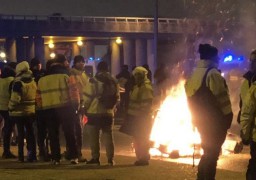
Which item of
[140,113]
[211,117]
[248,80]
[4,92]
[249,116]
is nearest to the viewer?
[249,116]

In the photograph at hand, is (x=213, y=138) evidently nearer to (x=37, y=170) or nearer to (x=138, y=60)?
(x=37, y=170)

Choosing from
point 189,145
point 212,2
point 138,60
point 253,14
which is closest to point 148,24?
point 138,60

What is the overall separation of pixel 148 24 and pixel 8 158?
4069 cm

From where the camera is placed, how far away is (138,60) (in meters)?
54.1

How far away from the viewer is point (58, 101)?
34.3ft

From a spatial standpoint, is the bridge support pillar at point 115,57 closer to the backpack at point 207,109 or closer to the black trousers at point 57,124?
the black trousers at point 57,124

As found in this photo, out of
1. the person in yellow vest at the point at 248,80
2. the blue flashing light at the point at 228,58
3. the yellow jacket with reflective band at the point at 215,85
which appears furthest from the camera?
the blue flashing light at the point at 228,58

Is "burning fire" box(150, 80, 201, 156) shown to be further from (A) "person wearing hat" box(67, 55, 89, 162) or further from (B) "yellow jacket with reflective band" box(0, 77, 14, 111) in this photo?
(B) "yellow jacket with reflective band" box(0, 77, 14, 111)

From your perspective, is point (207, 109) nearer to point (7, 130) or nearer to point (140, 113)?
point (140, 113)

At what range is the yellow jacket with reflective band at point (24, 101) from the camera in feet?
35.7

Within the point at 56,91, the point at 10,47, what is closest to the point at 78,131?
the point at 56,91

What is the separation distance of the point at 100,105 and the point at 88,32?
1572 inches

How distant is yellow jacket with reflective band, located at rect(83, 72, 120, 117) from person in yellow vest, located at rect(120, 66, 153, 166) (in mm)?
470

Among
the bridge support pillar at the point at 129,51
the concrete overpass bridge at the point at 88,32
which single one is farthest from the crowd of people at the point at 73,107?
the bridge support pillar at the point at 129,51
